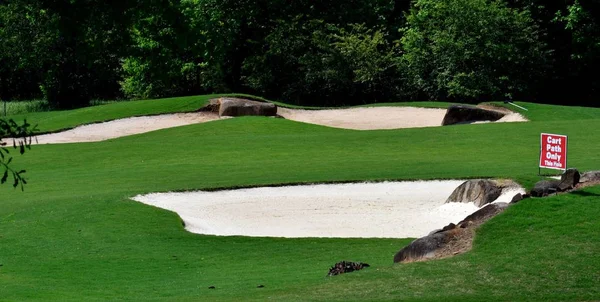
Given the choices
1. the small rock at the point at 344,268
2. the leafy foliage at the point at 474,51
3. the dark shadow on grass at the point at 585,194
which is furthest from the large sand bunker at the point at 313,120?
the small rock at the point at 344,268

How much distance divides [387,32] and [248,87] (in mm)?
8728

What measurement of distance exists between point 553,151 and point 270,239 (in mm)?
6293

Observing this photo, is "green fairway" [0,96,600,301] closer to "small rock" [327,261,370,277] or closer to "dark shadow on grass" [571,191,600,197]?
"dark shadow on grass" [571,191,600,197]

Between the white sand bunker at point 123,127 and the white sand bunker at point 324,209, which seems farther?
the white sand bunker at point 123,127

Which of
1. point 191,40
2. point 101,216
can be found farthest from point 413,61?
point 191,40

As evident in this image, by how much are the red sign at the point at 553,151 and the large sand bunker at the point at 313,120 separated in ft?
59.6

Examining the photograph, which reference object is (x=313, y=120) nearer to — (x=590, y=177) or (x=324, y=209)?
(x=324, y=209)

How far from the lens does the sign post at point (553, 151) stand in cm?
2175

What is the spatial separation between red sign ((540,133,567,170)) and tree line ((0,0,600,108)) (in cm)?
3154

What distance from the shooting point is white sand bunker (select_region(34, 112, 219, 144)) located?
133 feet

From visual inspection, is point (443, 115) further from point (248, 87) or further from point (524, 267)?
Result: point (524, 267)

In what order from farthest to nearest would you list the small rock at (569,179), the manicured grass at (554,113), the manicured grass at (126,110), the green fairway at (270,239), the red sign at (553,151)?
the manicured grass at (126,110) < the manicured grass at (554,113) < the red sign at (553,151) < the small rock at (569,179) < the green fairway at (270,239)

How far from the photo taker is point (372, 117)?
44562mm

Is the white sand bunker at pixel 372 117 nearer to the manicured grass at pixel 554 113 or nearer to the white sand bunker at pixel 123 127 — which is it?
the manicured grass at pixel 554 113
